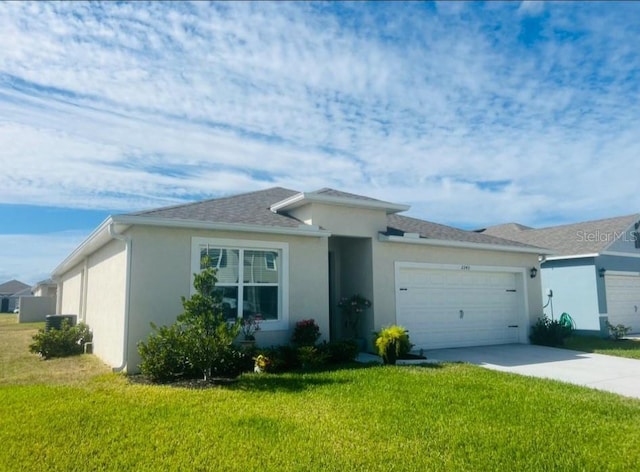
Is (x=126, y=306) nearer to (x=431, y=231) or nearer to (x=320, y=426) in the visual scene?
(x=320, y=426)

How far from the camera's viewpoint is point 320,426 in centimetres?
575

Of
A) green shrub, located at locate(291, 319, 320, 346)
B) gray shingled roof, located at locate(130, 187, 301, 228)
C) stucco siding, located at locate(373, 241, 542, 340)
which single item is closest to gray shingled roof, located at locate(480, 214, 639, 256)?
stucco siding, located at locate(373, 241, 542, 340)

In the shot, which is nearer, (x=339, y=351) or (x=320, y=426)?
(x=320, y=426)

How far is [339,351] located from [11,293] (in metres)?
68.3

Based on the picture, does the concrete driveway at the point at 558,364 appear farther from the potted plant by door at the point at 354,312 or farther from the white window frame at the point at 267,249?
the white window frame at the point at 267,249

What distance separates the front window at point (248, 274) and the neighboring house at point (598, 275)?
11.9 m

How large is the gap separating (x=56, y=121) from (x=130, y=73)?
2719 millimetres

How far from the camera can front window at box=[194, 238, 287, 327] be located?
10383mm

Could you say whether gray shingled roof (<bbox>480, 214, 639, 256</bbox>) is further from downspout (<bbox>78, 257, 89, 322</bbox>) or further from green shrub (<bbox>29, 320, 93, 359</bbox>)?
downspout (<bbox>78, 257, 89, 322</bbox>)

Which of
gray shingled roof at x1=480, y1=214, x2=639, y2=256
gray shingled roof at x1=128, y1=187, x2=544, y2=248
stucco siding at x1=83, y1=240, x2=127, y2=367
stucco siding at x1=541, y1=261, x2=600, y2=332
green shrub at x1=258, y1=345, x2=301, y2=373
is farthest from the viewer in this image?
gray shingled roof at x1=480, y1=214, x2=639, y2=256

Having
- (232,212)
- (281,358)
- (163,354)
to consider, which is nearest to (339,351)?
(281,358)

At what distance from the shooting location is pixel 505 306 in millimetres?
14844

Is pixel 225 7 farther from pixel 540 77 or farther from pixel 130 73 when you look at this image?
pixel 540 77

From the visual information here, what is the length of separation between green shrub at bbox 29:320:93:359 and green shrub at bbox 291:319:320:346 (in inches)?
270
